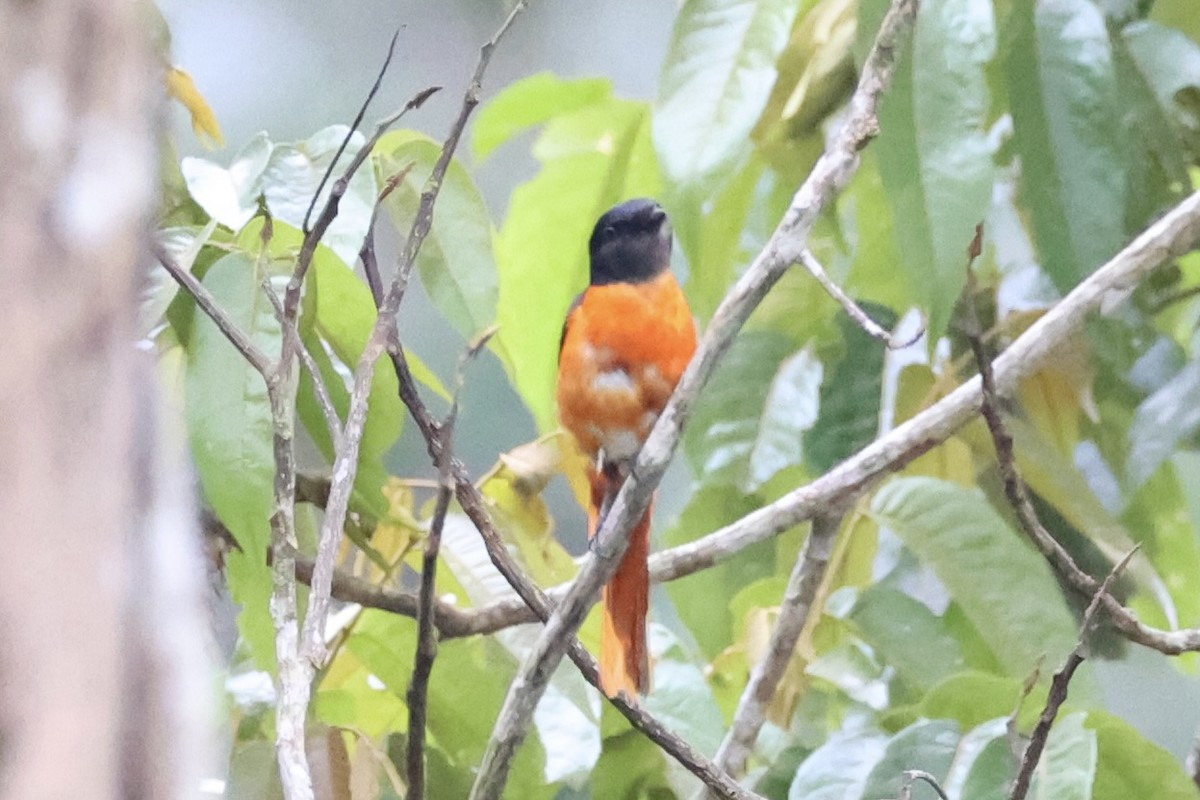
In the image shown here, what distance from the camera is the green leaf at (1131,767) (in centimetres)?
80

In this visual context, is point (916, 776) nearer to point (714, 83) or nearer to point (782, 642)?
point (782, 642)

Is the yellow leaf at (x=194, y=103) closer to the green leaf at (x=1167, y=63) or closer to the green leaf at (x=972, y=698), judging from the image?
the green leaf at (x=972, y=698)

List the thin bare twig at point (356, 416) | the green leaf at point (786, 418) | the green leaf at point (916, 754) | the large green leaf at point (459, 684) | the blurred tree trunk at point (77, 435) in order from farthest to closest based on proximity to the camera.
→ 1. the green leaf at point (786, 418)
2. the large green leaf at point (459, 684)
3. the green leaf at point (916, 754)
4. the thin bare twig at point (356, 416)
5. the blurred tree trunk at point (77, 435)

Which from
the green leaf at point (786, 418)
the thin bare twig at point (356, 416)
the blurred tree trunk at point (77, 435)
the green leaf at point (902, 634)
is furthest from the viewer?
the green leaf at point (786, 418)

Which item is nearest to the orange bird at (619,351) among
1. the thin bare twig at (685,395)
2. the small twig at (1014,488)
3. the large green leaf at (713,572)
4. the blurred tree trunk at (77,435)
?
the large green leaf at (713,572)

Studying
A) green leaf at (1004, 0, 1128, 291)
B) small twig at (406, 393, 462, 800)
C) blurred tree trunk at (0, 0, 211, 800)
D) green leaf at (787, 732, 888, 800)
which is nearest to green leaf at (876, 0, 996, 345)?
green leaf at (1004, 0, 1128, 291)

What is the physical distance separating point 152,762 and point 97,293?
0.30 feet

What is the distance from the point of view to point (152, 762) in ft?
0.85

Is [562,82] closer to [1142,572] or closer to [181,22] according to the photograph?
[181,22]

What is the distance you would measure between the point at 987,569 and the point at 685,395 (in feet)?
1.52

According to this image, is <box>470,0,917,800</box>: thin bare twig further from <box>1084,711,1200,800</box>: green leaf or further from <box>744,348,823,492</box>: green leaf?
<box>744,348,823,492</box>: green leaf

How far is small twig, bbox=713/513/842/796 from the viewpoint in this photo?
0.93m

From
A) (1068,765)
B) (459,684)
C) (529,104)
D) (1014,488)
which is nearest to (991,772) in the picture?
(1068,765)

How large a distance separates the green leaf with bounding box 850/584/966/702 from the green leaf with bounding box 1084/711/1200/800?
180 mm
